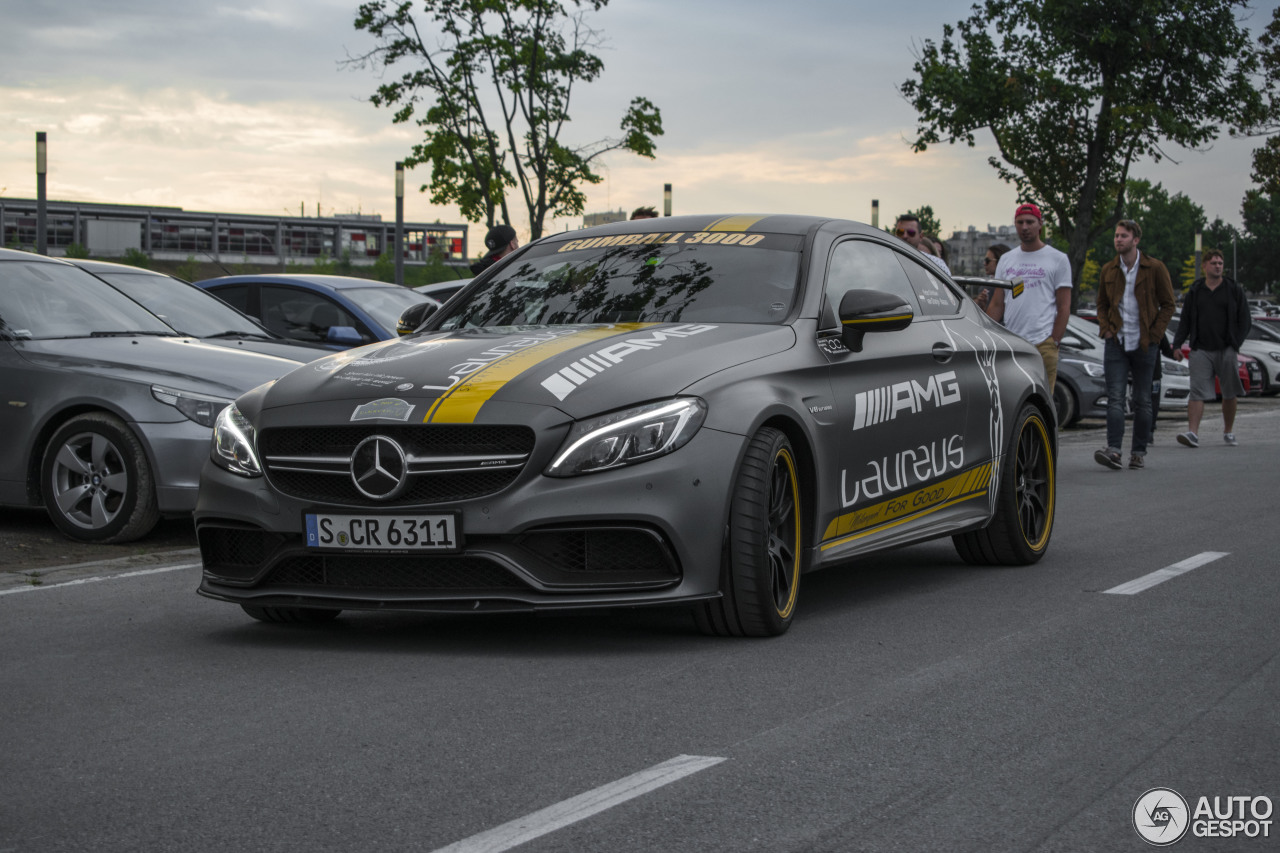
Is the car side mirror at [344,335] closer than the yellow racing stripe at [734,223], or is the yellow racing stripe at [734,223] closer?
the yellow racing stripe at [734,223]

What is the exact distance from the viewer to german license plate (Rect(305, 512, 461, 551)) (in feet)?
16.8

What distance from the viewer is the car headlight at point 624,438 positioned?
16.7 feet

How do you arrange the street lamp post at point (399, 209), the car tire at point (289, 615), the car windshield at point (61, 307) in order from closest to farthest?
the car tire at point (289, 615) < the car windshield at point (61, 307) < the street lamp post at point (399, 209)

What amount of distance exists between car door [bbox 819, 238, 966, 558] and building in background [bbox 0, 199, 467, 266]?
88.0m

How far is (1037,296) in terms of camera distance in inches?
458

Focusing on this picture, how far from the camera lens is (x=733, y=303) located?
619 cm

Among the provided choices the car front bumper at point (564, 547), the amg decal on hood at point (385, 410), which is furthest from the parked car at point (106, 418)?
the amg decal on hood at point (385, 410)

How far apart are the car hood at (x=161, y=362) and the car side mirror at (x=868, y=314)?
149 inches

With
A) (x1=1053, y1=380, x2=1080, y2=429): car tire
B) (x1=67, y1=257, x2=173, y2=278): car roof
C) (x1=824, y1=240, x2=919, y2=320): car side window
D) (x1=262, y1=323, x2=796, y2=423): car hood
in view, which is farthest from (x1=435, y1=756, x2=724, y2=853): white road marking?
(x1=1053, y1=380, x2=1080, y2=429): car tire

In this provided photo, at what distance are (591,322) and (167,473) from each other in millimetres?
3227

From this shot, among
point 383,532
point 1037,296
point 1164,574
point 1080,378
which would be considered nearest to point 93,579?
point 383,532

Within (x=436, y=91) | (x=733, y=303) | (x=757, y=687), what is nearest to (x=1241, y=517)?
(x=733, y=303)

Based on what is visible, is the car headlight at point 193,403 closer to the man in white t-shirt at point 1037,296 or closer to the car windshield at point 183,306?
the car windshield at point 183,306

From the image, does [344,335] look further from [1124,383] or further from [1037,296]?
[1124,383]
